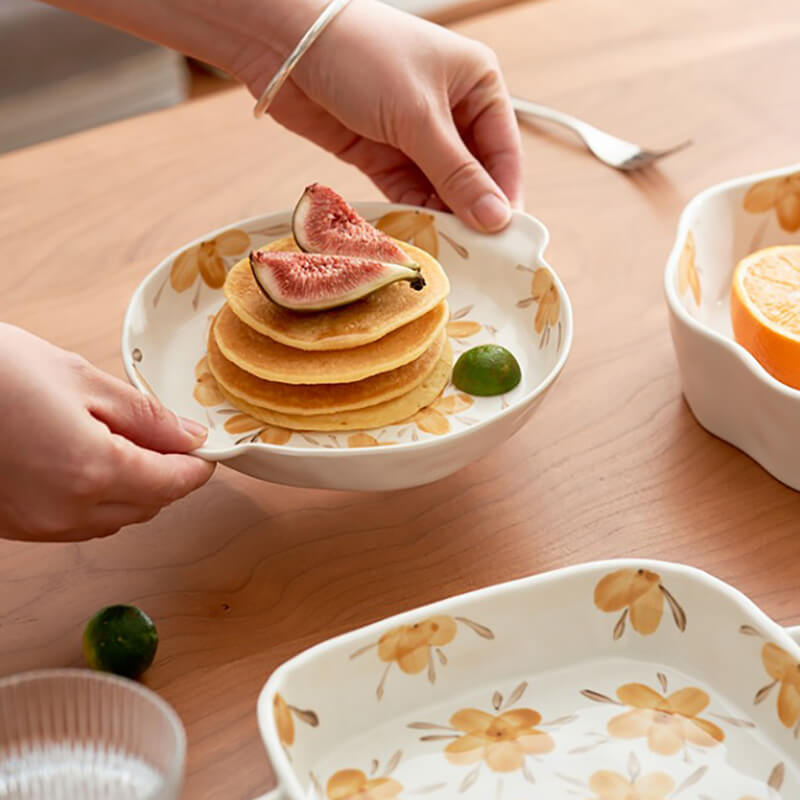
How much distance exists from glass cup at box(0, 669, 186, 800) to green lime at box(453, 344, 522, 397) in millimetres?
570

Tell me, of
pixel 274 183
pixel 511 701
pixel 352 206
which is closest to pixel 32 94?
pixel 274 183

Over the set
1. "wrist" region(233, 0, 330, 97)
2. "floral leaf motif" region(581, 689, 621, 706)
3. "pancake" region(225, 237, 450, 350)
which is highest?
"wrist" region(233, 0, 330, 97)

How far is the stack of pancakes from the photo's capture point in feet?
→ 4.20

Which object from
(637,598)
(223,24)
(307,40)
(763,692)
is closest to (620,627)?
(637,598)

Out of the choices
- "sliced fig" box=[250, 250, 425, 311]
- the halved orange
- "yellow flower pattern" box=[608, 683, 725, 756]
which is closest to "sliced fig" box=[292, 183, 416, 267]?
"sliced fig" box=[250, 250, 425, 311]

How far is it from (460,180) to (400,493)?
1.49 ft

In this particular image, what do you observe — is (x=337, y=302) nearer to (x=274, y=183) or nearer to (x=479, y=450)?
(x=479, y=450)

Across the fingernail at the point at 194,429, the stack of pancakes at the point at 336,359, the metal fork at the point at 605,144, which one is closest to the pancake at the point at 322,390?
the stack of pancakes at the point at 336,359

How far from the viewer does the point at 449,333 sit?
147 cm

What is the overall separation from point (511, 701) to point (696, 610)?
185mm

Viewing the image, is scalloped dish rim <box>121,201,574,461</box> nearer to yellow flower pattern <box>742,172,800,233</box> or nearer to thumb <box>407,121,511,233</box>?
thumb <box>407,121,511,233</box>

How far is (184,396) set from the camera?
1.36 metres

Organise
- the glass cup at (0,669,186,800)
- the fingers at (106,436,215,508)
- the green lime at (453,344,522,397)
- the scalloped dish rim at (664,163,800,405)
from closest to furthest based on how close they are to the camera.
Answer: the glass cup at (0,669,186,800) < the fingers at (106,436,215,508) < the scalloped dish rim at (664,163,800,405) < the green lime at (453,344,522,397)

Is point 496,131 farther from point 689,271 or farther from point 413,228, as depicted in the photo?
point 689,271
